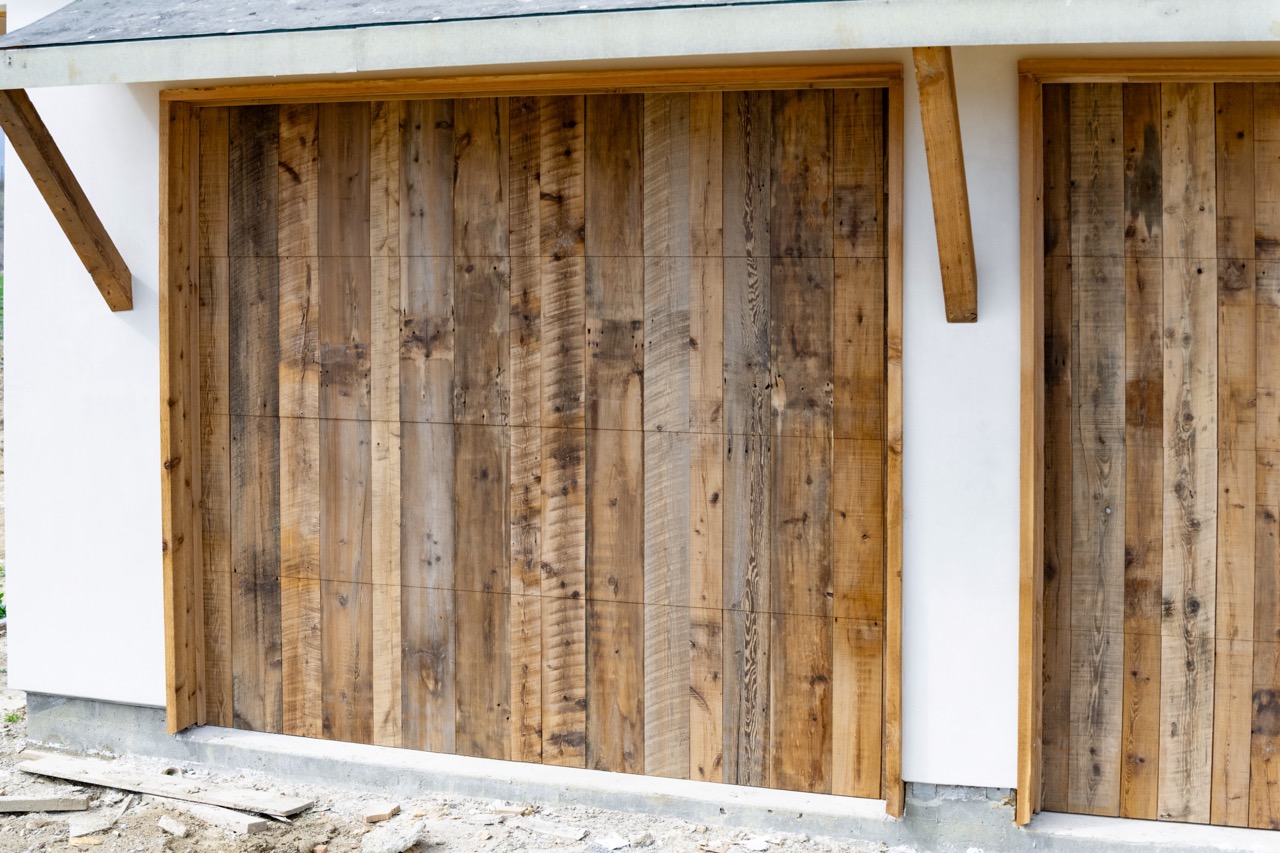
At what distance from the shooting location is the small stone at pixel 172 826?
318cm

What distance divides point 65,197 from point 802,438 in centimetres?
229

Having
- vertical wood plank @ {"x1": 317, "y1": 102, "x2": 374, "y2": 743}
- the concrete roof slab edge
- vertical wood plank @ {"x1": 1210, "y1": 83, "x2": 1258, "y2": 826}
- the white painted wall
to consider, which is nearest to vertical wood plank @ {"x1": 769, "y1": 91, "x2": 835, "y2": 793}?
the concrete roof slab edge

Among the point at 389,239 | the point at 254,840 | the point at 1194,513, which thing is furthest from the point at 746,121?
the point at 254,840

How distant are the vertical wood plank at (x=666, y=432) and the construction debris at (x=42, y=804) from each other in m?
1.73

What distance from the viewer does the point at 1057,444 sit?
2912mm

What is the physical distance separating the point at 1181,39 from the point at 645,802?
7.71 ft

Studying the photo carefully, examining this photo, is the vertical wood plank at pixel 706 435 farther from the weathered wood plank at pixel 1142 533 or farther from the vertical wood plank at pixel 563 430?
the weathered wood plank at pixel 1142 533

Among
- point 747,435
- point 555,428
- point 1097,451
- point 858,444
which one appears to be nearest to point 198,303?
point 555,428

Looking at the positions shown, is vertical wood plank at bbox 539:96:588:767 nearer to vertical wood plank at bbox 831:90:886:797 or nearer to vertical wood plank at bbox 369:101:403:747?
vertical wood plank at bbox 369:101:403:747

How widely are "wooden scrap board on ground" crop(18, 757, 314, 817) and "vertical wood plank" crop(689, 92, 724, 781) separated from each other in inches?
48.5

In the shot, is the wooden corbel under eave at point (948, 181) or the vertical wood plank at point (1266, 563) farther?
the vertical wood plank at point (1266, 563)

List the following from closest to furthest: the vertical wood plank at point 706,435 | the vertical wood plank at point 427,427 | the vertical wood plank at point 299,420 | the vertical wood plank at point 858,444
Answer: the vertical wood plank at point 858,444, the vertical wood plank at point 706,435, the vertical wood plank at point 427,427, the vertical wood plank at point 299,420

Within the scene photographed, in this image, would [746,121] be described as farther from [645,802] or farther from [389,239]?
[645,802]

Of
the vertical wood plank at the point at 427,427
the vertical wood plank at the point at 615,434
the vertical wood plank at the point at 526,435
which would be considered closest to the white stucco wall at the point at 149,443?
the vertical wood plank at the point at 615,434
